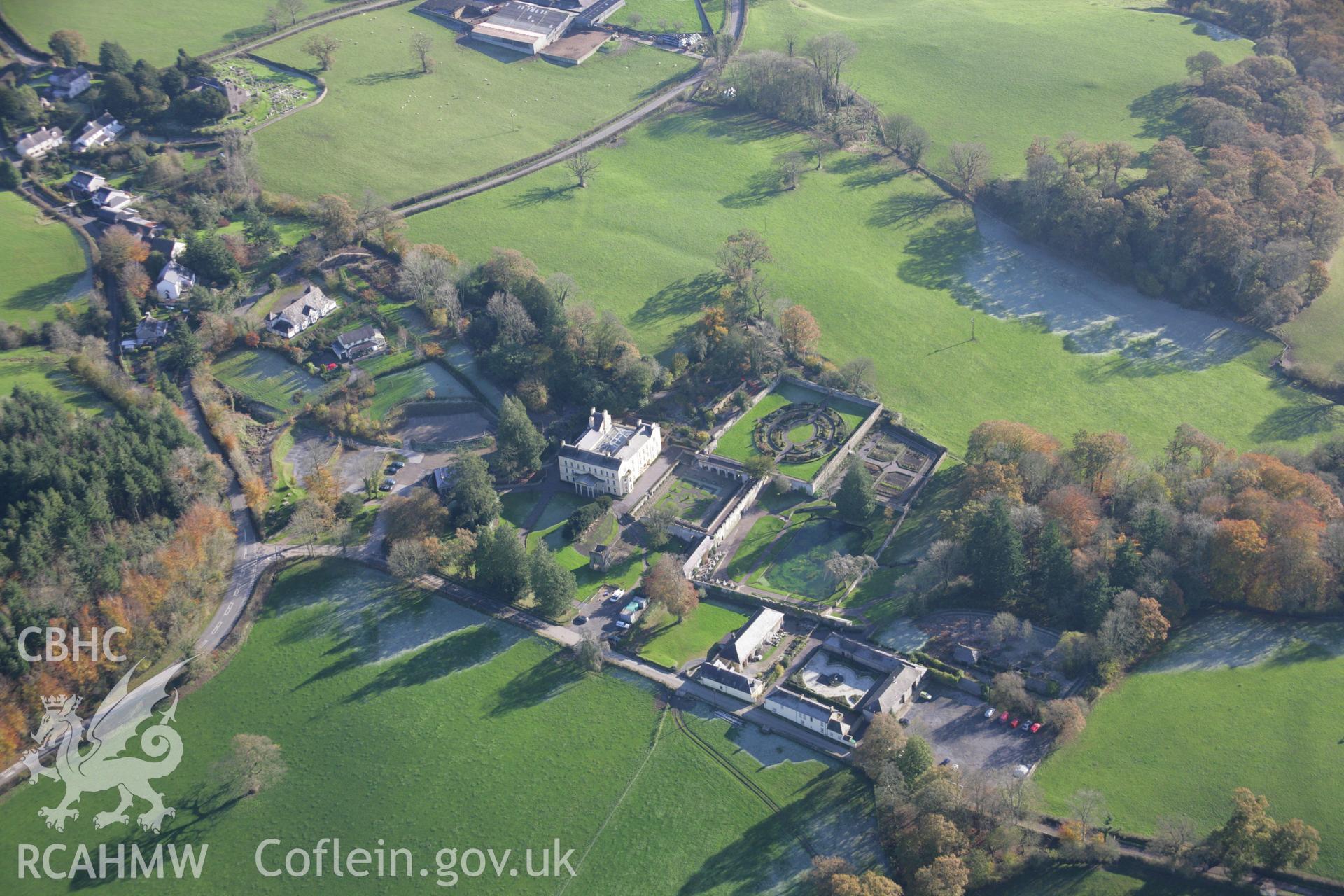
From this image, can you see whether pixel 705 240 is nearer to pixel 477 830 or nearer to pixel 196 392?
pixel 196 392

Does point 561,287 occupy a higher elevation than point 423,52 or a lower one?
lower

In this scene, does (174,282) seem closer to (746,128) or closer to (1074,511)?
(746,128)

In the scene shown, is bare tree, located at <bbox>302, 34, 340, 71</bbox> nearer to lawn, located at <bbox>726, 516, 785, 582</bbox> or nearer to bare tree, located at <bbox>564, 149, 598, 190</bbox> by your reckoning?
bare tree, located at <bbox>564, 149, 598, 190</bbox>

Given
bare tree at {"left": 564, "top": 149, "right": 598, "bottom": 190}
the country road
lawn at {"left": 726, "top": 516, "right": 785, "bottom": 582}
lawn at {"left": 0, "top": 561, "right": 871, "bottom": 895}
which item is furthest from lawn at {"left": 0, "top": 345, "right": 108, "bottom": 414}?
bare tree at {"left": 564, "top": 149, "right": 598, "bottom": 190}

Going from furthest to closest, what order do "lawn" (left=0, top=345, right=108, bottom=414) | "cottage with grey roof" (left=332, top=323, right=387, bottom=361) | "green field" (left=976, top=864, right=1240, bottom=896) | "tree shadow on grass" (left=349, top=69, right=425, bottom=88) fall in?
"tree shadow on grass" (left=349, top=69, right=425, bottom=88) → "cottage with grey roof" (left=332, top=323, right=387, bottom=361) → "lawn" (left=0, top=345, right=108, bottom=414) → "green field" (left=976, top=864, right=1240, bottom=896)

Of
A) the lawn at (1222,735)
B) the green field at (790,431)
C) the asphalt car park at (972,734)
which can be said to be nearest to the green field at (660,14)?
the green field at (790,431)

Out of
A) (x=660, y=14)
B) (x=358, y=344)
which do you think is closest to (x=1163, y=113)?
(x=660, y=14)
